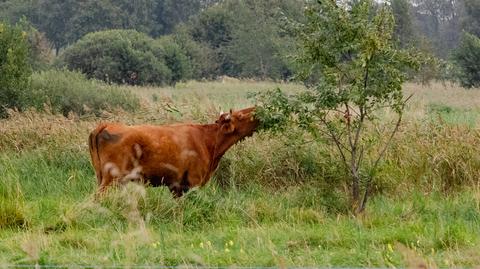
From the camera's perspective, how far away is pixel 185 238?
29.3 ft

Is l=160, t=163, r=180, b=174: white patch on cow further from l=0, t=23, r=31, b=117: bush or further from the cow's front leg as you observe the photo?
l=0, t=23, r=31, b=117: bush

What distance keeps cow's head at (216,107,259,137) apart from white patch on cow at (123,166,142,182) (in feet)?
4.27

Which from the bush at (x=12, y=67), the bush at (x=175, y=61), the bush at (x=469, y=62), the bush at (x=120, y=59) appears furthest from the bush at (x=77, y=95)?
the bush at (x=175, y=61)

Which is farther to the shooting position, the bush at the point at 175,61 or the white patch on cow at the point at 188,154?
the bush at the point at 175,61


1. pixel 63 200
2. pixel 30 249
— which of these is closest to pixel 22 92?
pixel 63 200

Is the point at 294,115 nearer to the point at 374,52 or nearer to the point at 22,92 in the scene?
the point at 374,52

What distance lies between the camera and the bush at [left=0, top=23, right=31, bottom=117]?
59.2 feet

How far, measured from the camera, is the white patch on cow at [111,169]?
34.6 ft

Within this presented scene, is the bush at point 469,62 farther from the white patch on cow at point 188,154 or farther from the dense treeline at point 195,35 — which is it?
the white patch on cow at point 188,154

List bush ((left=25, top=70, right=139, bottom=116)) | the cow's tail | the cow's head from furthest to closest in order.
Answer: bush ((left=25, top=70, right=139, bottom=116)), the cow's head, the cow's tail

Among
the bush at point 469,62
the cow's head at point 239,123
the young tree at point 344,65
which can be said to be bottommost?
the bush at point 469,62

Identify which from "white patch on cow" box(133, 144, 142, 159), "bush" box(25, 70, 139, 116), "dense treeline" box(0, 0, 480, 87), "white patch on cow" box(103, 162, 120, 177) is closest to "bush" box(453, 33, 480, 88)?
"dense treeline" box(0, 0, 480, 87)

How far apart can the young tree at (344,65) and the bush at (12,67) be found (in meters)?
8.98

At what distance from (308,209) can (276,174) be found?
234 cm
